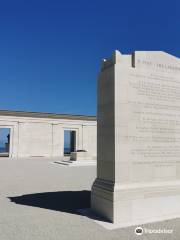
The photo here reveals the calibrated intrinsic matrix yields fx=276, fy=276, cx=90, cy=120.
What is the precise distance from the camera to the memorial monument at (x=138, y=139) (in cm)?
715

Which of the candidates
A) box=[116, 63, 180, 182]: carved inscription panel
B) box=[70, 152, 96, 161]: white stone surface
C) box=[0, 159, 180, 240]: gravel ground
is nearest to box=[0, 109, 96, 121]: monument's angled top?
box=[70, 152, 96, 161]: white stone surface

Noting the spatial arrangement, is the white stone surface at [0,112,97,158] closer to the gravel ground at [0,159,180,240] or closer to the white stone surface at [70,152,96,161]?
the white stone surface at [70,152,96,161]

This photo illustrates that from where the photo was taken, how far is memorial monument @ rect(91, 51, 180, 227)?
7.15 meters

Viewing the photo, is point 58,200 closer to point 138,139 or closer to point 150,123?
point 138,139

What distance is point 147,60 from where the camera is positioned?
8000mm

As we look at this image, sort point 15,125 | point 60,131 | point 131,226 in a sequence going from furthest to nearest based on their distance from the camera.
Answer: point 60,131 → point 15,125 → point 131,226

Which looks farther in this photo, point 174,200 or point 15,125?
point 15,125

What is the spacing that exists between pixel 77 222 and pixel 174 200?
287 cm

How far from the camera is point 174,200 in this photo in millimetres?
7727

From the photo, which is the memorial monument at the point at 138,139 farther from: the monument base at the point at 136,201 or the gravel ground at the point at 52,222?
the gravel ground at the point at 52,222

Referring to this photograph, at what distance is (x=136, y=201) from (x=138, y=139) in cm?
163

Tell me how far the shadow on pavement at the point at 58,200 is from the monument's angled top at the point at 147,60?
171 inches

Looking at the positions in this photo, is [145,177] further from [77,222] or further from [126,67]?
[126,67]

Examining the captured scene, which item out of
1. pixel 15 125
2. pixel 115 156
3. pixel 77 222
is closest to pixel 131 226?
pixel 77 222
